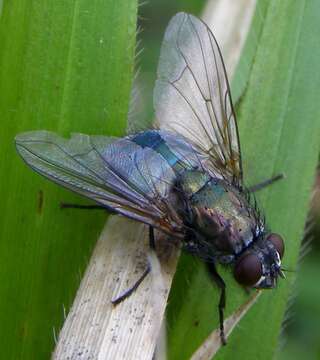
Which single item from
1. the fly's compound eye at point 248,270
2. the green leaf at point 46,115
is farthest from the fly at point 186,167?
the green leaf at point 46,115

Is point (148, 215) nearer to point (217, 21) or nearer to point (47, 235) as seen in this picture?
point (47, 235)

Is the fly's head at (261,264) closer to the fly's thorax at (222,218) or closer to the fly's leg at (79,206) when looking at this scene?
the fly's thorax at (222,218)

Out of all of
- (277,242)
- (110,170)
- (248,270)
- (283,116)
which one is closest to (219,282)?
(248,270)

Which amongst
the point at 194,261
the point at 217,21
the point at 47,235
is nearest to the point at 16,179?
the point at 47,235

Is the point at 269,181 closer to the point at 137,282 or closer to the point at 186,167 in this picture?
→ the point at 186,167

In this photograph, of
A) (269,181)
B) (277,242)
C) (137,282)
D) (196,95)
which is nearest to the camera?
(137,282)

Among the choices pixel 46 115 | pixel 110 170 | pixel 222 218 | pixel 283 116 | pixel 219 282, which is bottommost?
pixel 219 282

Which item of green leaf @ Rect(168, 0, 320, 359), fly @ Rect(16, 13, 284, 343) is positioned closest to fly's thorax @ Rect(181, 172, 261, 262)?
fly @ Rect(16, 13, 284, 343)
